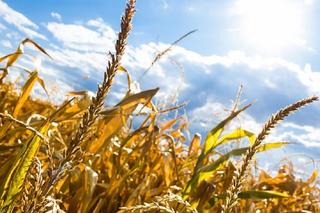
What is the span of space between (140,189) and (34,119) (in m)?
0.60

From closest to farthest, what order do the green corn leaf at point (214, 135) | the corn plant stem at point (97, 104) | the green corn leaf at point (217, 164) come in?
1. the corn plant stem at point (97, 104)
2. the green corn leaf at point (217, 164)
3. the green corn leaf at point (214, 135)

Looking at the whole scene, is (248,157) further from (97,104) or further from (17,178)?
(17,178)

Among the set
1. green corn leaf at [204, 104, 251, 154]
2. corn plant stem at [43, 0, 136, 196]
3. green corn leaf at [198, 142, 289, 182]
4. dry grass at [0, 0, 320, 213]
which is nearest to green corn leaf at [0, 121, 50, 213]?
dry grass at [0, 0, 320, 213]

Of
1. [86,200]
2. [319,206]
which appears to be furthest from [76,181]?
[319,206]

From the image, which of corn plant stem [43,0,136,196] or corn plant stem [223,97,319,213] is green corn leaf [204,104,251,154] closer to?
corn plant stem [223,97,319,213]

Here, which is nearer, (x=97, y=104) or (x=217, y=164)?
(x=97, y=104)

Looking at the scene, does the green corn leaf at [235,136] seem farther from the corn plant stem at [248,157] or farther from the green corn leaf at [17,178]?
the corn plant stem at [248,157]

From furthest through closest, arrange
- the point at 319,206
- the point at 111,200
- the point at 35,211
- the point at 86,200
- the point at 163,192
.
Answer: the point at 319,206 → the point at 163,192 → the point at 111,200 → the point at 86,200 → the point at 35,211

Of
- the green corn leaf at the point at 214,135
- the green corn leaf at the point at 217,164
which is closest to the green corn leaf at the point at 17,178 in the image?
the green corn leaf at the point at 217,164

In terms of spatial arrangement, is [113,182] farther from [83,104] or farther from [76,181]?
[83,104]

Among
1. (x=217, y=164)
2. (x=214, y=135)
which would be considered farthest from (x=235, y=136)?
(x=217, y=164)

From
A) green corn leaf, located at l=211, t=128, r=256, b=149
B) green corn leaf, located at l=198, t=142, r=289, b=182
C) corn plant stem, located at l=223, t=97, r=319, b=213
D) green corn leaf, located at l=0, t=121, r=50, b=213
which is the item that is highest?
green corn leaf, located at l=211, t=128, r=256, b=149

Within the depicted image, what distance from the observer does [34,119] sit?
6.72ft

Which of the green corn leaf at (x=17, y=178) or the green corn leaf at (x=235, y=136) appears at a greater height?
the green corn leaf at (x=235, y=136)
